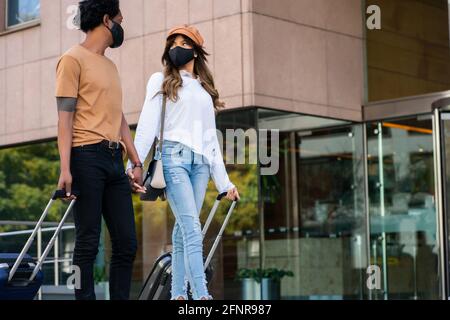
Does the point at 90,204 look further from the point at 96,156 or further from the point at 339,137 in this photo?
the point at 339,137

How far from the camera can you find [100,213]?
229 inches

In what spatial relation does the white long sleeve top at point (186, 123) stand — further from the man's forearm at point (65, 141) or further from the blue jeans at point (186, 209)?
the man's forearm at point (65, 141)

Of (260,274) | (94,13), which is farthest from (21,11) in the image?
(94,13)

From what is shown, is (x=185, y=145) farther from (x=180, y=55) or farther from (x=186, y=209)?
(x=180, y=55)

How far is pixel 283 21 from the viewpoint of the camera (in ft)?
42.2

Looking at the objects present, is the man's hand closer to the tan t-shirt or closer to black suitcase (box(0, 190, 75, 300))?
the tan t-shirt

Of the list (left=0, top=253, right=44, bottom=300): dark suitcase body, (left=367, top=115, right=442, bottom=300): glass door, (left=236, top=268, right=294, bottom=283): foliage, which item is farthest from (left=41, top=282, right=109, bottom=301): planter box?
(left=0, top=253, right=44, bottom=300): dark suitcase body

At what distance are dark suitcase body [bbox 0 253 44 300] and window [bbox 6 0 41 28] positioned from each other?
9210 millimetres

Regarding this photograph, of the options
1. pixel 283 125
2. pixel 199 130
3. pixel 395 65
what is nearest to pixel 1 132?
pixel 283 125

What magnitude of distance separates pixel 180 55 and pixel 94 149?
1194 millimetres

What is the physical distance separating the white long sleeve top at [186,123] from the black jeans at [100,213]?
634mm

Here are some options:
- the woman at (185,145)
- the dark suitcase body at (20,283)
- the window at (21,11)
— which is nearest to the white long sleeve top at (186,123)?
the woman at (185,145)

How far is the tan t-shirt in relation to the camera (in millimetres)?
5816

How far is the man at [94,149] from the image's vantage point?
573 cm
